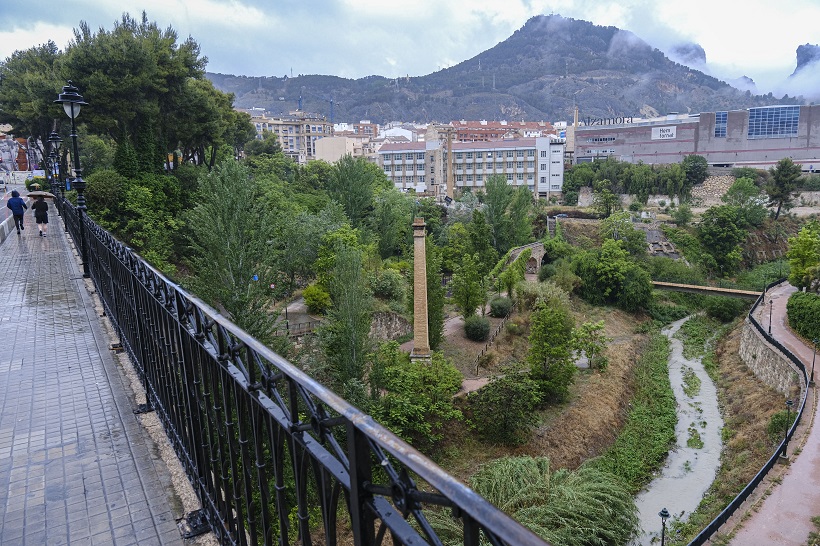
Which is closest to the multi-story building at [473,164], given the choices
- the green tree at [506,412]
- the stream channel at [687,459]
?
the stream channel at [687,459]

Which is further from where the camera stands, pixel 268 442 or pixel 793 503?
pixel 793 503

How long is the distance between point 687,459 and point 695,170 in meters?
42.9

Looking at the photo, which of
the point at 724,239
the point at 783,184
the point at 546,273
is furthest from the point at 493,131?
the point at 546,273

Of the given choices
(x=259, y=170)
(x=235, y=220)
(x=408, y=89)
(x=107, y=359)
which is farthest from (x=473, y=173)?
(x=408, y=89)

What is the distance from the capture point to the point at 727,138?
57.1m

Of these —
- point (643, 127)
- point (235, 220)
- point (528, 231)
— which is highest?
point (643, 127)

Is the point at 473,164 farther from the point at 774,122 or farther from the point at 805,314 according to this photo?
the point at 805,314

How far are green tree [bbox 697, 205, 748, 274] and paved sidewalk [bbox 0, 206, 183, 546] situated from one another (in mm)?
38739

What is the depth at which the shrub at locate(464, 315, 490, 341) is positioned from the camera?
2330cm

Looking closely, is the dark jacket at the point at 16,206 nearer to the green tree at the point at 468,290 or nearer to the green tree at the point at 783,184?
the green tree at the point at 468,290

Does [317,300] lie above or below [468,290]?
above

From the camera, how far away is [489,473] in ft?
41.6

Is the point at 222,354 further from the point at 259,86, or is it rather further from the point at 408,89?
the point at 259,86

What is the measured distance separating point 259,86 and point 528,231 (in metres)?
167
